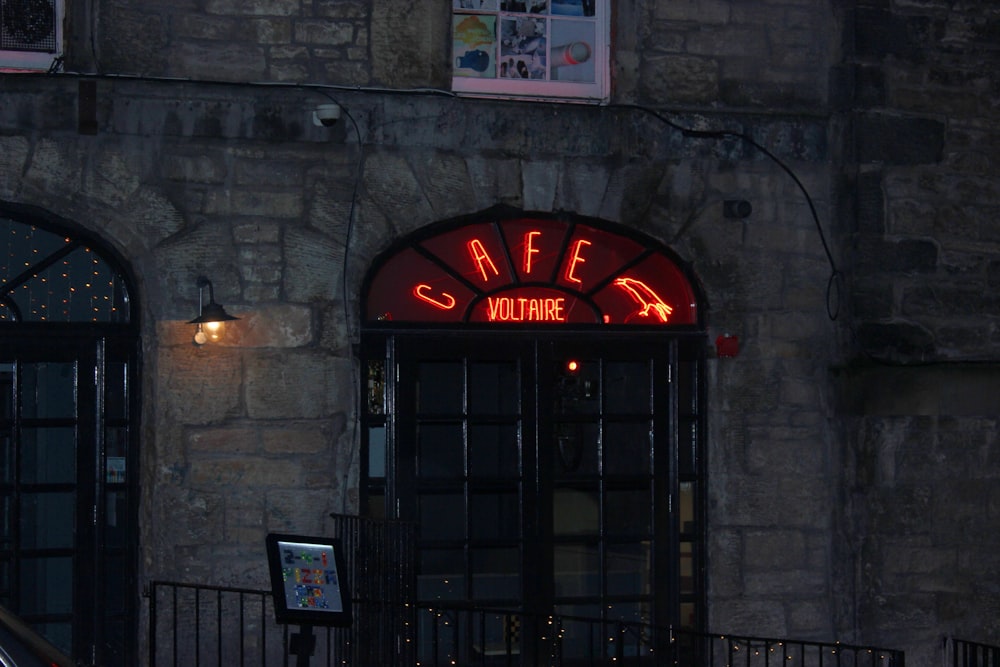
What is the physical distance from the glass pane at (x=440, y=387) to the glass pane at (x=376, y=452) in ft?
0.97

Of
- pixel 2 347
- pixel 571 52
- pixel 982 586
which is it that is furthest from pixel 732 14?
pixel 2 347

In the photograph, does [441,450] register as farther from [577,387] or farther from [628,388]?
[628,388]

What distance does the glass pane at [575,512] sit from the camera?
9.20 meters

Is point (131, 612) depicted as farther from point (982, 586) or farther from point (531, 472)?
point (982, 586)

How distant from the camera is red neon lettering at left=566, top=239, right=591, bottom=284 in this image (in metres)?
9.24

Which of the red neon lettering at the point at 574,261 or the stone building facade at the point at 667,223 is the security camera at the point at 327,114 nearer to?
the stone building facade at the point at 667,223

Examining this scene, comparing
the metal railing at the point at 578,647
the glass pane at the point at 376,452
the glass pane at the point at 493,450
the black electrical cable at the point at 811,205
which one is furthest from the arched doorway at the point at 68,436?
the black electrical cable at the point at 811,205

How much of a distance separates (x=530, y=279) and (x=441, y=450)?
122 centimetres

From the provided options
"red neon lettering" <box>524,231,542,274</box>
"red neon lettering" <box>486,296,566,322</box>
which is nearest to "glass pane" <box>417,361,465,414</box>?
"red neon lettering" <box>486,296,566,322</box>

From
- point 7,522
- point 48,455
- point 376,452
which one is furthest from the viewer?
point 376,452

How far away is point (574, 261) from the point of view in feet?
30.4

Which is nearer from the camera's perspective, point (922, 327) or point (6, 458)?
point (6, 458)

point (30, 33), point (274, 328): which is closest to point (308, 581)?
point (274, 328)

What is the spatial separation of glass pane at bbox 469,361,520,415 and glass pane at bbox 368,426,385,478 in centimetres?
62
